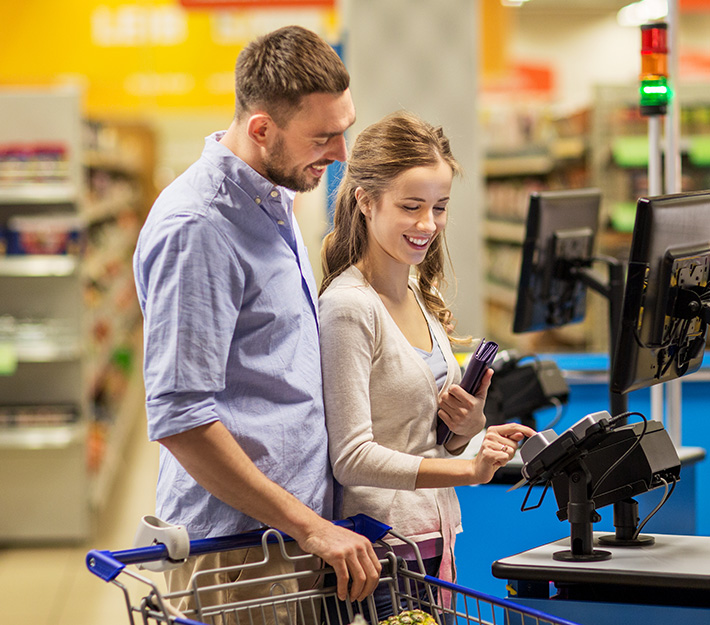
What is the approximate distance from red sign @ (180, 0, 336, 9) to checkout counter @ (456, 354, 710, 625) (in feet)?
13.5

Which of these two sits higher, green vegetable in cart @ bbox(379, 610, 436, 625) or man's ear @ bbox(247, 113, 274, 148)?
man's ear @ bbox(247, 113, 274, 148)

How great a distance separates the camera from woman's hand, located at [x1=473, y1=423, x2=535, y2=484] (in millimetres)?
1605

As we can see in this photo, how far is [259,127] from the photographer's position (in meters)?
1.58

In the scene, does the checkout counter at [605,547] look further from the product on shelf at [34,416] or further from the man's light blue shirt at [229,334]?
the product on shelf at [34,416]

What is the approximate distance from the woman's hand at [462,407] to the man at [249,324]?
9.6 inches

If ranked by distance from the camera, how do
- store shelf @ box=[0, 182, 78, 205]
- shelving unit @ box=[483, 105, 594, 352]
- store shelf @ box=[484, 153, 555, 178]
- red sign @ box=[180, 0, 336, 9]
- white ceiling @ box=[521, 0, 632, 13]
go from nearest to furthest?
store shelf @ box=[0, 182, 78, 205] < red sign @ box=[180, 0, 336, 9] < shelving unit @ box=[483, 105, 594, 352] < store shelf @ box=[484, 153, 555, 178] < white ceiling @ box=[521, 0, 632, 13]

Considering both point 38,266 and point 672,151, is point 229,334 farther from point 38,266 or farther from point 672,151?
point 38,266

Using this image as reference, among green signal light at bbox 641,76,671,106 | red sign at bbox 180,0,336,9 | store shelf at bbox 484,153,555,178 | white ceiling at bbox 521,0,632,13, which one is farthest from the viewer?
white ceiling at bbox 521,0,632,13

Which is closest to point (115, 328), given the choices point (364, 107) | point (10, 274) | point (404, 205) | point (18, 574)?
point (10, 274)

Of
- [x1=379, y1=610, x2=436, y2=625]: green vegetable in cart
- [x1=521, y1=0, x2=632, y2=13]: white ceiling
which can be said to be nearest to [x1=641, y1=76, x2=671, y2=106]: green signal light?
[x1=379, y1=610, x2=436, y2=625]: green vegetable in cart

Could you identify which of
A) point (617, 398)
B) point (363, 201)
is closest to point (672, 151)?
point (617, 398)

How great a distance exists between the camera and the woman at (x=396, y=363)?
1.63 m

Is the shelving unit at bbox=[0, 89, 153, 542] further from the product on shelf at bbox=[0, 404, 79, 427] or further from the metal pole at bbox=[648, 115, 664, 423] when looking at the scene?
the metal pole at bbox=[648, 115, 664, 423]

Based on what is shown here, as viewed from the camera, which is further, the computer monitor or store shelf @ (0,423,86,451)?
store shelf @ (0,423,86,451)
